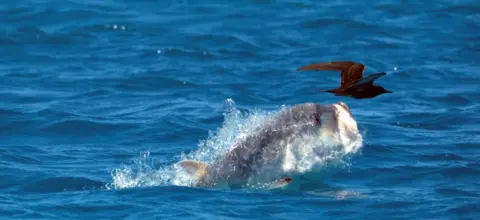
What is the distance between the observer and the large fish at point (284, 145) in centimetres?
955

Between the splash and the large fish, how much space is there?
0.02 metres

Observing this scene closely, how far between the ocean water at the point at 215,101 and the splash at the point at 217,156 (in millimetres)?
39

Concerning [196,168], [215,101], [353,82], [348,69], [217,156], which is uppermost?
[215,101]

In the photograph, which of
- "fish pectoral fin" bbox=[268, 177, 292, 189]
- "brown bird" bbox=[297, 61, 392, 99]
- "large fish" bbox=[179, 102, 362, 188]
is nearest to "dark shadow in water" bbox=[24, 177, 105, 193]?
"large fish" bbox=[179, 102, 362, 188]

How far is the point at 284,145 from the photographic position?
9.77 metres

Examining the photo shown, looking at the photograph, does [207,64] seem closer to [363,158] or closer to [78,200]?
[363,158]

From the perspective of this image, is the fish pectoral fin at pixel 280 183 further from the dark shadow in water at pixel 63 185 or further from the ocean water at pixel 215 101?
the dark shadow in water at pixel 63 185

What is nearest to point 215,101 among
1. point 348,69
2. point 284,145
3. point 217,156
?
point 217,156

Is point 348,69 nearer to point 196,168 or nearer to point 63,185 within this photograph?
point 196,168

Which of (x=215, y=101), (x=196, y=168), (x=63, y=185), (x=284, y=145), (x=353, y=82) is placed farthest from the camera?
(x=215, y=101)

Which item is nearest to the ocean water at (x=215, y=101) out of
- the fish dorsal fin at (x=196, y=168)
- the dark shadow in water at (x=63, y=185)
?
the dark shadow in water at (x=63, y=185)

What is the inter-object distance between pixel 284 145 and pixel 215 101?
230 inches

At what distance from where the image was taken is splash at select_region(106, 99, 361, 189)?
9.72 meters

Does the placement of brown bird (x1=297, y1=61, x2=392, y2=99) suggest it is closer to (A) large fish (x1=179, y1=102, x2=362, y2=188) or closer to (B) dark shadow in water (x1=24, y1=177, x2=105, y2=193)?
(A) large fish (x1=179, y1=102, x2=362, y2=188)
